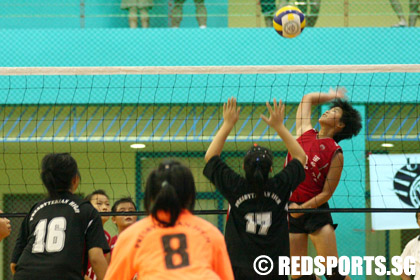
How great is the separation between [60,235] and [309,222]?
2.38 meters

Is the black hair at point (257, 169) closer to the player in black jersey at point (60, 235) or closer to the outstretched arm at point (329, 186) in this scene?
the player in black jersey at point (60, 235)

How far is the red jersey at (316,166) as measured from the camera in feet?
18.6

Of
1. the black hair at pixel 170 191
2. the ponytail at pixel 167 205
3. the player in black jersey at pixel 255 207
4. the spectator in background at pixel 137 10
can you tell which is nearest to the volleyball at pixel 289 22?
the spectator in background at pixel 137 10

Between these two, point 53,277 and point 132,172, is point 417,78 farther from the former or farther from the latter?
point 53,277

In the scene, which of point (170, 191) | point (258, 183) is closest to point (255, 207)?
point (258, 183)

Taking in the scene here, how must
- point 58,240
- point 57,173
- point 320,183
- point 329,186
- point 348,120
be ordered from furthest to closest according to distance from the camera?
point 348,120 → point 320,183 → point 329,186 → point 57,173 → point 58,240

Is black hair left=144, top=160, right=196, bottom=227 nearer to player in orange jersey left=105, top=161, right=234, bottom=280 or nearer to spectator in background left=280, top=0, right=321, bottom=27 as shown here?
player in orange jersey left=105, top=161, right=234, bottom=280

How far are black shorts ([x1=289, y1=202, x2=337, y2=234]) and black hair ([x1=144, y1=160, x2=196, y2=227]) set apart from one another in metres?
2.81

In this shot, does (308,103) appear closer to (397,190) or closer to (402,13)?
(397,190)

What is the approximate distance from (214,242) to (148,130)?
8052mm

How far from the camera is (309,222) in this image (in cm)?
570

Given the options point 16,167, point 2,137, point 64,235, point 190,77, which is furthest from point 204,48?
point 64,235

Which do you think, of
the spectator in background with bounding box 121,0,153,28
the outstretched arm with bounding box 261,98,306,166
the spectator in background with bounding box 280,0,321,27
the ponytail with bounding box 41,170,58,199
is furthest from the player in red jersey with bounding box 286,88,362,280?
the spectator in background with bounding box 121,0,153,28

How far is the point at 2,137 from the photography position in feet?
35.2
